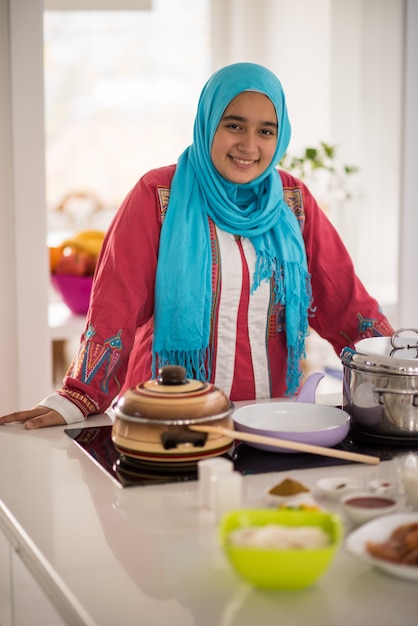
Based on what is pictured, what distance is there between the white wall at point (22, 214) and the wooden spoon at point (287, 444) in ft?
4.88

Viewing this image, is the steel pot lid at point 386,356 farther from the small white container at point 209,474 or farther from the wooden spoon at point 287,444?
the small white container at point 209,474

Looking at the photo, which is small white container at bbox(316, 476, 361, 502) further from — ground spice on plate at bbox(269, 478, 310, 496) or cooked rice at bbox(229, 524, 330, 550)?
cooked rice at bbox(229, 524, 330, 550)

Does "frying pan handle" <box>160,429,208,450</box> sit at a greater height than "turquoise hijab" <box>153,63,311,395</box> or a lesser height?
lesser

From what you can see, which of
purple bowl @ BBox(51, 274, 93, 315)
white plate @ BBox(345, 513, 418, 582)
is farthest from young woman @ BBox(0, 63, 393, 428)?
purple bowl @ BBox(51, 274, 93, 315)

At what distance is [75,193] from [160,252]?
2119 mm

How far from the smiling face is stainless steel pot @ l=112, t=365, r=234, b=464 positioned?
85 cm

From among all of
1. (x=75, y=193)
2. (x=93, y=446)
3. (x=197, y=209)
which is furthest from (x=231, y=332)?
(x=75, y=193)

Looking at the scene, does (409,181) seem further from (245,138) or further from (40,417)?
(40,417)

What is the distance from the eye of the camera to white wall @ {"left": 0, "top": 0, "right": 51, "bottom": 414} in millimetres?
2639

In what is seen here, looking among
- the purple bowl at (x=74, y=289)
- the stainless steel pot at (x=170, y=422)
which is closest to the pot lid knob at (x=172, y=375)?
the stainless steel pot at (x=170, y=422)

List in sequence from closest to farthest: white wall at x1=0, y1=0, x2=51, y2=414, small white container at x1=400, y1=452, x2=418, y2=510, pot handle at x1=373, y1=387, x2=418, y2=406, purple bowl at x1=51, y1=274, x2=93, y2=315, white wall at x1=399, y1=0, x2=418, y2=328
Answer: small white container at x1=400, y1=452, x2=418, y2=510 < pot handle at x1=373, y1=387, x2=418, y2=406 < white wall at x1=0, y1=0, x2=51, y2=414 < purple bowl at x1=51, y1=274, x2=93, y2=315 < white wall at x1=399, y1=0, x2=418, y2=328

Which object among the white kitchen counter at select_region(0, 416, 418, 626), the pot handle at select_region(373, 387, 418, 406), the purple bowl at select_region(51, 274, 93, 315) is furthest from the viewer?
the purple bowl at select_region(51, 274, 93, 315)

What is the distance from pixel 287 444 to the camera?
1328mm

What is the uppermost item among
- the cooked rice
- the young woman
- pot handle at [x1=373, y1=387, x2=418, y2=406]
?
the young woman
